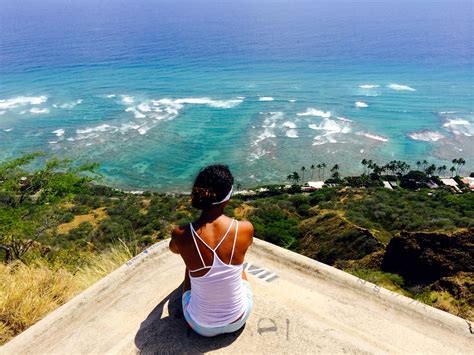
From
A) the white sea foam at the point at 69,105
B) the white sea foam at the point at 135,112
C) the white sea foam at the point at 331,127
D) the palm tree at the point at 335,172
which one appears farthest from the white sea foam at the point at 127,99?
the palm tree at the point at 335,172

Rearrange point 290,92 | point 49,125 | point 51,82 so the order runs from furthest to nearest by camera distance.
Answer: point 51,82
point 290,92
point 49,125

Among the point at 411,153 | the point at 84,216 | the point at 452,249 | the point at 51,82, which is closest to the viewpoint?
the point at 452,249

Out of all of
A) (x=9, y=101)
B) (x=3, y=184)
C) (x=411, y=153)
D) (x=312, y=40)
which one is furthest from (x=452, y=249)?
(x=312, y=40)

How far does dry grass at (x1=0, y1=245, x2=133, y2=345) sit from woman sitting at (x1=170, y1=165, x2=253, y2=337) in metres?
3.27

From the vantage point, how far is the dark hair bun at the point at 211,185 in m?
3.63

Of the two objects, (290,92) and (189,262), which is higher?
(189,262)

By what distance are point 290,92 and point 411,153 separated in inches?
1077

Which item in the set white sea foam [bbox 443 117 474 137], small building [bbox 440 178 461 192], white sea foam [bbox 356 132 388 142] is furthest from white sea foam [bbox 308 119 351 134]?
white sea foam [bbox 443 117 474 137]

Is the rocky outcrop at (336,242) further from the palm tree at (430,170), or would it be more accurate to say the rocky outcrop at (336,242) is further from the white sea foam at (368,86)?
the white sea foam at (368,86)

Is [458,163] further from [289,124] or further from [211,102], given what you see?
[211,102]

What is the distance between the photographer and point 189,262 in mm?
3822

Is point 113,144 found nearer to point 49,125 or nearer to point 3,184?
point 49,125

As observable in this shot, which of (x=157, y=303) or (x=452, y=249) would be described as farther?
(x=452, y=249)

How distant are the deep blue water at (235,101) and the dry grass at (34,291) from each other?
36.9 m
